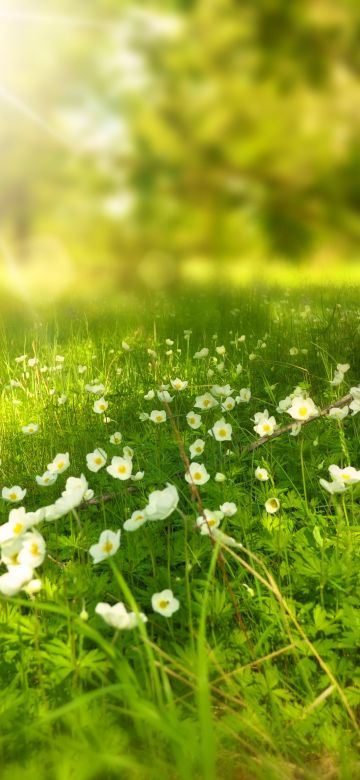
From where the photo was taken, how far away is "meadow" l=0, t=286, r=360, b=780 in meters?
0.96

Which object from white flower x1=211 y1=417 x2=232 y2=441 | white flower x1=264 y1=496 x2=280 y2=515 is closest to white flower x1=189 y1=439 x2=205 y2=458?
white flower x1=211 y1=417 x2=232 y2=441

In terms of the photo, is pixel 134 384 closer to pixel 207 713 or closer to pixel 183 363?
pixel 183 363

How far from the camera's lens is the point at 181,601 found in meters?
1.40

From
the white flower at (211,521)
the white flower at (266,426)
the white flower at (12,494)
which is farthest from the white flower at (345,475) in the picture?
the white flower at (12,494)

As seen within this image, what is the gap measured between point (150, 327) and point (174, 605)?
3.35 meters

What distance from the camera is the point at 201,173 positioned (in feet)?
6.33

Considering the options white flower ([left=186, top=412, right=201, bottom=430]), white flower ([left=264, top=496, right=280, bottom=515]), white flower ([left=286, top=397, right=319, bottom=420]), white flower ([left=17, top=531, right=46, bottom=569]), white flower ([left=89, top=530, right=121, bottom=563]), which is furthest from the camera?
white flower ([left=186, top=412, right=201, bottom=430])

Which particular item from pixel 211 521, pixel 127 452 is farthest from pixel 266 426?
pixel 211 521

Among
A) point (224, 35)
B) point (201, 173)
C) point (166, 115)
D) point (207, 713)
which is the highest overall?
point (224, 35)

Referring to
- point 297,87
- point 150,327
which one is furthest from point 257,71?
point 150,327

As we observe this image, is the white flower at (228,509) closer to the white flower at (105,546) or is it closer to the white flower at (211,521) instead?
the white flower at (211,521)

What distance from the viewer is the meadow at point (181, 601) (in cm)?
96

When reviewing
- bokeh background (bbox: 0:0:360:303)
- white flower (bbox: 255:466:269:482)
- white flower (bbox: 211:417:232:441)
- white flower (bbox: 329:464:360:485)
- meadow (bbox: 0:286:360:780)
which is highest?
bokeh background (bbox: 0:0:360:303)

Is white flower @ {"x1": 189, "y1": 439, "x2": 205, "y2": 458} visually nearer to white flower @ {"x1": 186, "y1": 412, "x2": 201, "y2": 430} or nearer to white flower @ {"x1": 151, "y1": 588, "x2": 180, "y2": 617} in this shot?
white flower @ {"x1": 186, "y1": 412, "x2": 201, "y2": 430}
